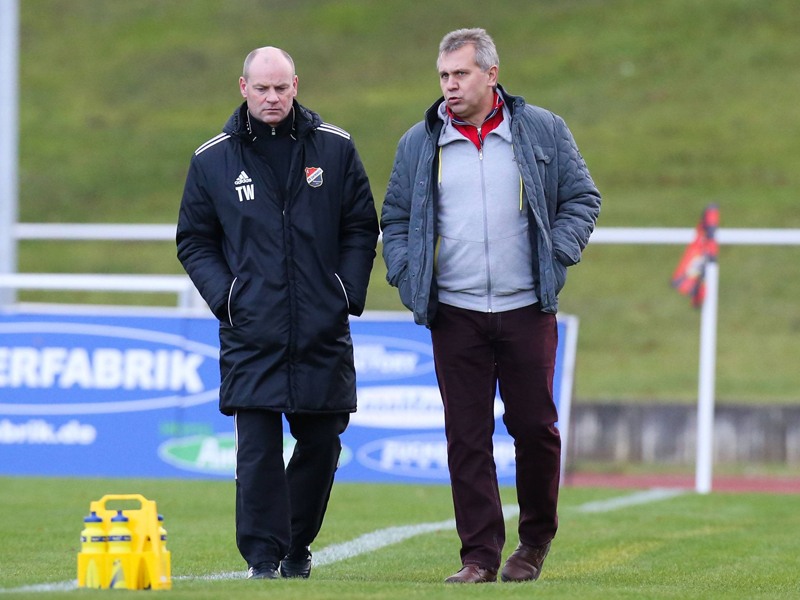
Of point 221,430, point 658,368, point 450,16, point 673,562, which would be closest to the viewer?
point 673,562

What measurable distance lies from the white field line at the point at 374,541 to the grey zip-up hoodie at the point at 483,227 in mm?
1477

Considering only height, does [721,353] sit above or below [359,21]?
below

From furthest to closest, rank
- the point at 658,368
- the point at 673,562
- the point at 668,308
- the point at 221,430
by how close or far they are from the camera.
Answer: the point at 668,308, the point at 658,368, the point at 221,430, the point at 673,562

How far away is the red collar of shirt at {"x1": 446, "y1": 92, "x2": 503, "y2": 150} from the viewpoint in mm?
6570

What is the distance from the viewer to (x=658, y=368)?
24094 mm

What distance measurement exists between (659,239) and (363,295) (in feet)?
18.1

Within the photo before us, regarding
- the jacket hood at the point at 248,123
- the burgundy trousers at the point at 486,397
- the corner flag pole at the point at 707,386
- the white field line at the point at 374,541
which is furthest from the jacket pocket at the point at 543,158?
the corner flag pole at the point at 707,386

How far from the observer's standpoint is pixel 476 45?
648 centimetres

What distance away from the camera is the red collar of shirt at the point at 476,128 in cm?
657

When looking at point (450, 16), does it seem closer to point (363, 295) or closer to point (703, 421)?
point (703, 421)

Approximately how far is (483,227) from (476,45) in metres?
0.70

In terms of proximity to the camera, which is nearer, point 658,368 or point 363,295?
point 363,295

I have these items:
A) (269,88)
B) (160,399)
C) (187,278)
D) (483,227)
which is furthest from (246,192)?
(187,278)

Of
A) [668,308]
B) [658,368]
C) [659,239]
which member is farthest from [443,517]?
[668,308]
